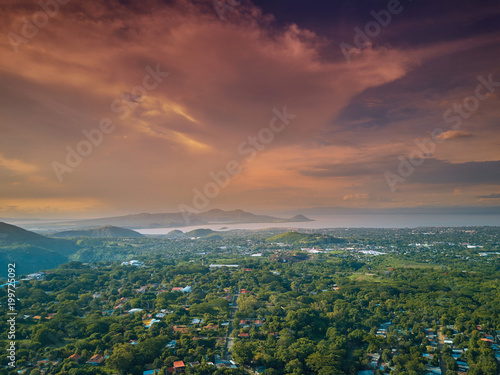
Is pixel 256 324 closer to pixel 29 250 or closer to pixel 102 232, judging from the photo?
pixel 29 250

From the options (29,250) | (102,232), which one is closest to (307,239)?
(29,250)

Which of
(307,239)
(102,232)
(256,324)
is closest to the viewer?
(256,324)

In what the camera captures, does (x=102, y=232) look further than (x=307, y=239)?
Yes

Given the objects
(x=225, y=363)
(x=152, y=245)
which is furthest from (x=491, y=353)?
(x=152, y=245)

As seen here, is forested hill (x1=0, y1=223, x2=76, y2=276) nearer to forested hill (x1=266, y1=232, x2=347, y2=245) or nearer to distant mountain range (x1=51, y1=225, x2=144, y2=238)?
distant mountain range (x1=51, y1=225, x2=144, y2=238)

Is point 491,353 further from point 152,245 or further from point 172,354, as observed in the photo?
point 152,245

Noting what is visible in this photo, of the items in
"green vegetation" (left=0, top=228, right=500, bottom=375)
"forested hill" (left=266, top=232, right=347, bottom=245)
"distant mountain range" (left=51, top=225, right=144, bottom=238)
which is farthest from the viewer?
"distant mountain range" (left=51, top=225, right=144, bottom=238)

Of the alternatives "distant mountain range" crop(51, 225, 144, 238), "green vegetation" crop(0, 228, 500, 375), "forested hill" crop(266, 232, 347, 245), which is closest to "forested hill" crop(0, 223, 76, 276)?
"green vegetation" crop(0, 228, 500, 375)

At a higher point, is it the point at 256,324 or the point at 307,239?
the point at 307,239

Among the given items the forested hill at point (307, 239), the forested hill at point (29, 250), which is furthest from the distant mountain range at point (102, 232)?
the forested hill at point (307, 239)

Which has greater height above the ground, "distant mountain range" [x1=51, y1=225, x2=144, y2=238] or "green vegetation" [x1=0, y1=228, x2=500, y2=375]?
"distant mountain range" [x1=51, y1=225, x2=144, y2=238]

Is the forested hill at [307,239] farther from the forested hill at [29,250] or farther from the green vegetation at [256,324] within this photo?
A: the forested hill at [29,250]
